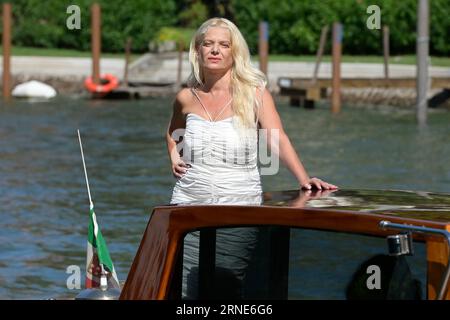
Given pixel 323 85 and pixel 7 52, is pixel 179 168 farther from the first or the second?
pixel 7 52

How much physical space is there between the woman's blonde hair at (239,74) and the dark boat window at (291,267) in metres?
1.40

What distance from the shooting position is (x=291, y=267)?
430cm

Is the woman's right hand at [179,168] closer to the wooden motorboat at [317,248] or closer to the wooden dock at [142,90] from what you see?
the wooden motorboat at [317,248]

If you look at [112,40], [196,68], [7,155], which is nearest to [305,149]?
[7,155]

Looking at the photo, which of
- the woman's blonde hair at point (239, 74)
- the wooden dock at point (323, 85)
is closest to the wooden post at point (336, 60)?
the wooden dock at point (323, 85)

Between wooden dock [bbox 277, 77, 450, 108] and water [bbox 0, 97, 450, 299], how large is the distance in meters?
0.46

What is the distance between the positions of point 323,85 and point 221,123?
28683 mm

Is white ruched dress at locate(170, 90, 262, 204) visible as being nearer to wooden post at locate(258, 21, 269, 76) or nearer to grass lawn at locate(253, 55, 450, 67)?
wooden post at locate(258, 21, 269, 76)

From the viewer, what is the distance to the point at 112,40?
4716cm

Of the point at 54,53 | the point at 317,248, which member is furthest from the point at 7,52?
the point at 317,248

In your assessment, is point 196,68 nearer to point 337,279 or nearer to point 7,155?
point 337,279
